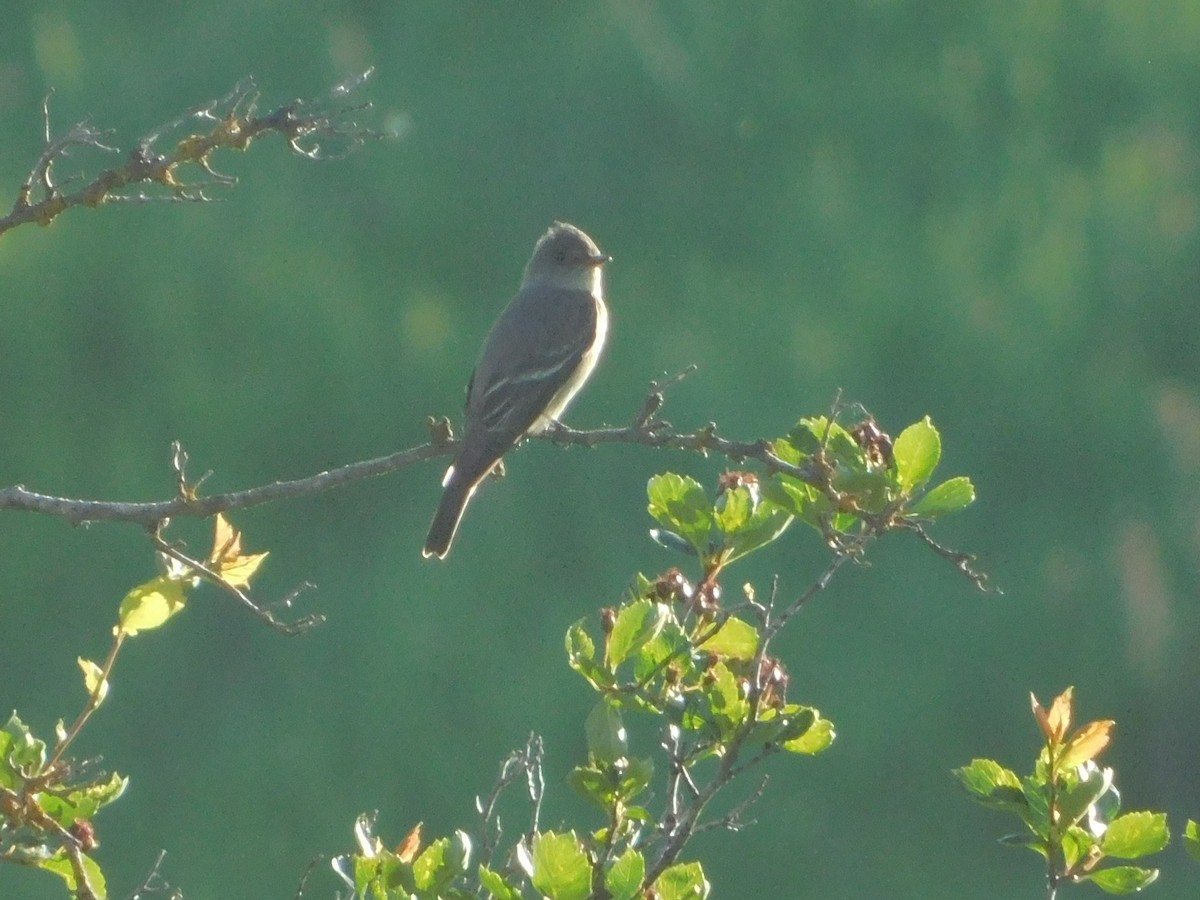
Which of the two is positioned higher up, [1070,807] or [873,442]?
[873,442]

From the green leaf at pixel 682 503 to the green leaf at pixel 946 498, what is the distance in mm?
279

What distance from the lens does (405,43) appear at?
6.59 metres

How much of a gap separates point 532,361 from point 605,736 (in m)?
2.77

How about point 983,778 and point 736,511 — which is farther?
point 736,511

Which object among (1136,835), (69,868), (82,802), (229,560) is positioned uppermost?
(229,560)

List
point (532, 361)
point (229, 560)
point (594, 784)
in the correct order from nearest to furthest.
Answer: point (594, 784) < point (229, 560) < point (532, 361)

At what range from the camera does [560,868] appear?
190 centimetres

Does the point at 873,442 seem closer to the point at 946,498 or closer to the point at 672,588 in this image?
the point at 946,498

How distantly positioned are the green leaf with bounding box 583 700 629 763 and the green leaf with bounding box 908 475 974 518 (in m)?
0.47

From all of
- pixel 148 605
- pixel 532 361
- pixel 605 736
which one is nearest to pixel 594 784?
pixel 605 736

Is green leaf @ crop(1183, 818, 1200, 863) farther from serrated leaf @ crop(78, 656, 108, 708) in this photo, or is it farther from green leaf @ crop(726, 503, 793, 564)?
serrated leaf @ crop(78, 656, 108, 708)

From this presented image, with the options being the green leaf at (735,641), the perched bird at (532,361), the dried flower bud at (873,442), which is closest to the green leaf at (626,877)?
the green leaf at (735,641)

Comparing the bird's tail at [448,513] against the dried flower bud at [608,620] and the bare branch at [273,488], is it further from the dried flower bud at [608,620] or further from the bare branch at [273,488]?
the dried flower bud at [608,620]

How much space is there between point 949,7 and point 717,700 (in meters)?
5.18
